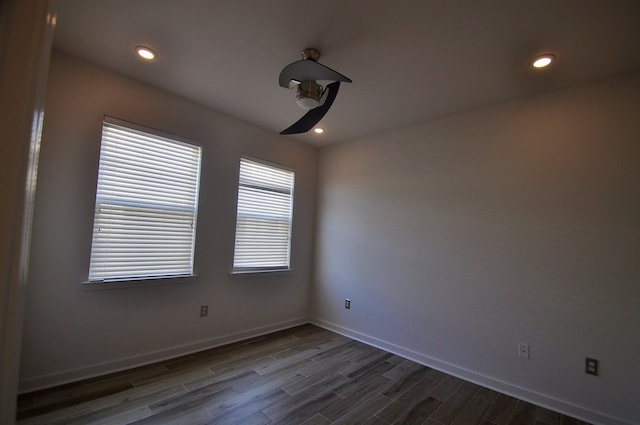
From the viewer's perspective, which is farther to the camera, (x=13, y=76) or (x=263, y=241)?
(x=263, y=241)

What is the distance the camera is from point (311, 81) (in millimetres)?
2055

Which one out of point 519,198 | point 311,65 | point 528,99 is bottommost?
point 519,198

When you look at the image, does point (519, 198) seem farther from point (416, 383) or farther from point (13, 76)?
point (13, 76)

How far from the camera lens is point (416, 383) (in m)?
2.75

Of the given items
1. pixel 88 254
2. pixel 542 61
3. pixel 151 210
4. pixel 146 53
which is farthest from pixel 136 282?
pixel 542 61

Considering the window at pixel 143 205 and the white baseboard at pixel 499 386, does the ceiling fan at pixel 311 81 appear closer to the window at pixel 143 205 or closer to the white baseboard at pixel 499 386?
the window at pixel 143 205

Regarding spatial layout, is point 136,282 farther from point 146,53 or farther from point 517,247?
point 517,247

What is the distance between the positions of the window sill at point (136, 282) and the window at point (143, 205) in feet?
0.13

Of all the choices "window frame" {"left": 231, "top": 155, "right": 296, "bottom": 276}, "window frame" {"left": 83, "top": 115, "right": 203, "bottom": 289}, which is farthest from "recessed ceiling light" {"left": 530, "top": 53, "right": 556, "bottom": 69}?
"window frame" {"left": 83, "top": 115, "right": 203, "bottom": 289}

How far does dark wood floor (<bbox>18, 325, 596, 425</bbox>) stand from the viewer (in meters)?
2.11

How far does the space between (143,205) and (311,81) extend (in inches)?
78.2

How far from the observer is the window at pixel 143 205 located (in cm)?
260

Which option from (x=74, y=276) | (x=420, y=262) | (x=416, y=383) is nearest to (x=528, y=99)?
(x=420, y=262)

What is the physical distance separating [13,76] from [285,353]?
3.32 m
